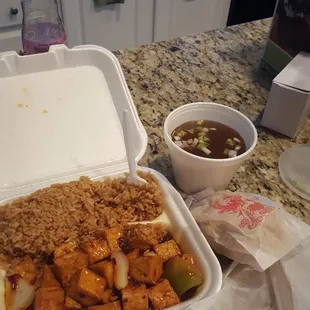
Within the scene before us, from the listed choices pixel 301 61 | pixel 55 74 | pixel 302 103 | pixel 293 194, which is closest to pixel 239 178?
pixel 293 194

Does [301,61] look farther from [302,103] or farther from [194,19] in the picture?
[194,19]

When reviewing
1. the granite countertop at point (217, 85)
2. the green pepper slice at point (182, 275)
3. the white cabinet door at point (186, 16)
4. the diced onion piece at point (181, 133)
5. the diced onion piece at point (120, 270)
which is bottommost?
the white cabinet door at point (186, 16)

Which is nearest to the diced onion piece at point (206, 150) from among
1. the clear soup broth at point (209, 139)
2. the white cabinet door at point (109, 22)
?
the clear soup broth at point (209, 139)

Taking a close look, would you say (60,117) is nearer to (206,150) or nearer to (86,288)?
(206,150)

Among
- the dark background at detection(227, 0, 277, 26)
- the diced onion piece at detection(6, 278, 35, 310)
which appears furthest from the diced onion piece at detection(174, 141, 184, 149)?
the dark background at detection(227, 0, 277, 26)

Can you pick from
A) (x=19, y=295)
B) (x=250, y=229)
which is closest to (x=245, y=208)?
(x=250, y=229)

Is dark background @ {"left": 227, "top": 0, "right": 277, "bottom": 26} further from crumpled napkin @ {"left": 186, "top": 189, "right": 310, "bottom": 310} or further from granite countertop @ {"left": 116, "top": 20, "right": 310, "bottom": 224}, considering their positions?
crumpled napkin @ {"left": 186, "top": 189, "right": 310, "bottom": 310}

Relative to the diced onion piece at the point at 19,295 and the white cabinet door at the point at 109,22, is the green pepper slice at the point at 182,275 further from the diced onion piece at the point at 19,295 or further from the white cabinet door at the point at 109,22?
the white cabinet door at the point at 109,22
